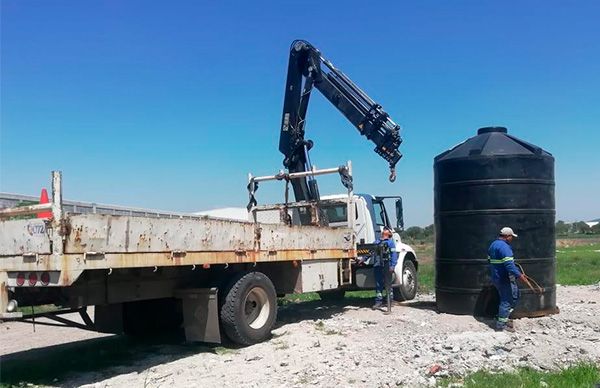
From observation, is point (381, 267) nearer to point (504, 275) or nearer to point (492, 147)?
point (504, 275)

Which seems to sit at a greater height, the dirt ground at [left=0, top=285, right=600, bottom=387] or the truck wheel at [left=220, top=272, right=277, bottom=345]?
the truck wheel at [left=220, top=272, right=277, bottom=345]

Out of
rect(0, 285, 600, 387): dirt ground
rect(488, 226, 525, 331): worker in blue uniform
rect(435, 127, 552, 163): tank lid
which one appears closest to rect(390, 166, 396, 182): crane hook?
rect(435, 127, 552, 163): tank lid

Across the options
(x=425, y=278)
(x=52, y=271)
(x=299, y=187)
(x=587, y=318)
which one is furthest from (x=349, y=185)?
(x=425, y=278)

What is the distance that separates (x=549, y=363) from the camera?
7332 mm

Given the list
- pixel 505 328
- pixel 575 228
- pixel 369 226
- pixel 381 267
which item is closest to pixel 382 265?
pixel 381 267

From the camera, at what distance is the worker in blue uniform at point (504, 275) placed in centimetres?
967

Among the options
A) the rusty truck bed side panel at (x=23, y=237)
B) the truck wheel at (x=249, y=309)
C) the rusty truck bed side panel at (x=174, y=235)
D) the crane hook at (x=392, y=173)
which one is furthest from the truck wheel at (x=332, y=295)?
the rusty truck bed side panel at (x=23, y=237)

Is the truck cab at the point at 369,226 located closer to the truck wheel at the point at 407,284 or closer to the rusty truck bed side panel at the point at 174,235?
the truck wheel at the point at 407,284

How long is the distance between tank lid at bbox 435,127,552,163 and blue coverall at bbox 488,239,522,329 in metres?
1.72

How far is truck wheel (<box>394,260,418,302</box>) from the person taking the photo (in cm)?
1371

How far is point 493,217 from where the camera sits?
10.5m

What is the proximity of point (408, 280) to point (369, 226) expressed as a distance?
5.79 ft

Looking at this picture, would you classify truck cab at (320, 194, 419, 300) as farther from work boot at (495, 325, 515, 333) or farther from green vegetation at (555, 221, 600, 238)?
green vegetation at (555, 221, 600, 238)

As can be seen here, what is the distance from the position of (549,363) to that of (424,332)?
8.10 ft
